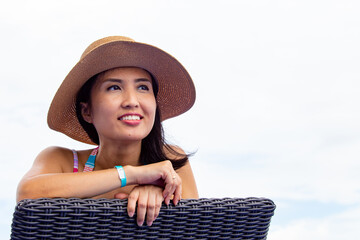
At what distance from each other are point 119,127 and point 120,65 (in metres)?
0.38

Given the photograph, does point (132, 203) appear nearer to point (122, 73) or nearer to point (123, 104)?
point (123, 104)

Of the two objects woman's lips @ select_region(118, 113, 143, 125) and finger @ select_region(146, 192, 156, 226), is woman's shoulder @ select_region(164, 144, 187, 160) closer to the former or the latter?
woman's lips @ select_region(118, 113, 143, 125)

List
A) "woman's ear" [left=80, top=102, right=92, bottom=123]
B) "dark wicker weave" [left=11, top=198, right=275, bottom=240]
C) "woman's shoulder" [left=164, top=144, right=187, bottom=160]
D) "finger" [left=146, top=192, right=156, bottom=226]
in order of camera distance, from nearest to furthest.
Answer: "dark wicker weave" [left=11, top=198, right=275, bottom=240] < "finger" [left=146, top=192, right=156, bottom=226] < "woman's ear" [left=80, top=102, right=92, bottom=123] < "woman's shoulder" [left=164, top=144, right=187, bottom=160]

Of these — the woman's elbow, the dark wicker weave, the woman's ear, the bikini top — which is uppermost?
the woman's ear

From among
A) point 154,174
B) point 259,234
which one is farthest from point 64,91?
point 259,234

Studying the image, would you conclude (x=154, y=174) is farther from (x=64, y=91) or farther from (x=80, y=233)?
(x=64, y=91)

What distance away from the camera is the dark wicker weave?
1901 millimetres

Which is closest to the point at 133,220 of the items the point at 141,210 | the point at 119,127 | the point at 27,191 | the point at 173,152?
the point at 141,210

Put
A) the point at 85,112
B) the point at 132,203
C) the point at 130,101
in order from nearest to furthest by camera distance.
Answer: the point at 132,203, the point at 130,101, the point at 85,112

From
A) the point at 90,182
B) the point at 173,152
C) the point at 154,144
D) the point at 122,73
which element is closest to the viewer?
the point at 90,182

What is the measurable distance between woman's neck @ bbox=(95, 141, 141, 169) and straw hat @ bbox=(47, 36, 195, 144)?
33 centimetres

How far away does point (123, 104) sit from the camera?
2.60 meters

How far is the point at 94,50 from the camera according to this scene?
8.57ft

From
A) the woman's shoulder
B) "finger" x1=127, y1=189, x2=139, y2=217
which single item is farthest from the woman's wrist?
the woman's shoulder
